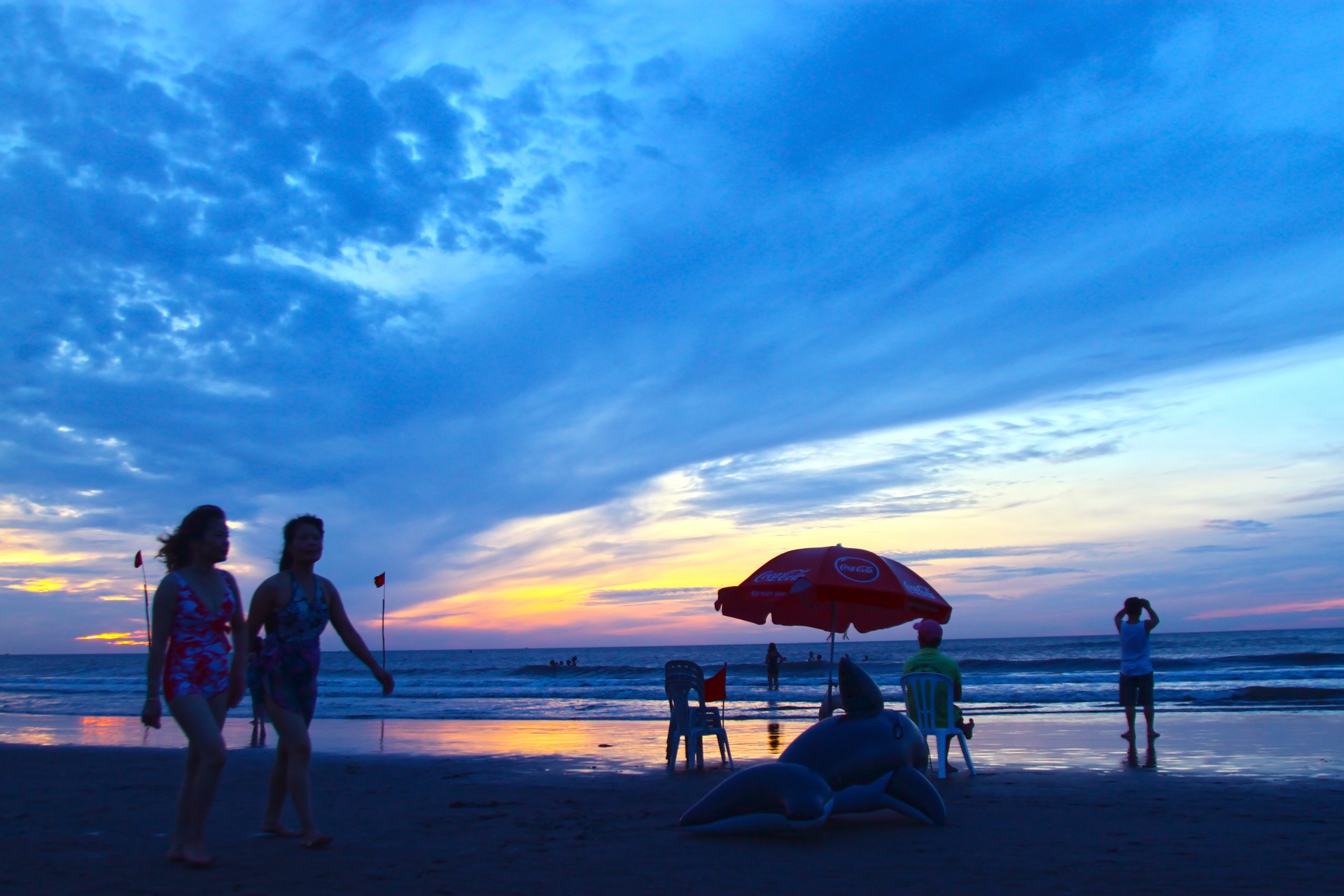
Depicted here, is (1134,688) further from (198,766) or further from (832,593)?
(198,766)

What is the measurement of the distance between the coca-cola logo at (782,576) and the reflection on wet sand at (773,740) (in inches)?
97.5

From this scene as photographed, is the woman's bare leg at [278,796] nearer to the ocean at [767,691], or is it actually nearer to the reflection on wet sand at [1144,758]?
the reflection on wet sand at [1144,758]

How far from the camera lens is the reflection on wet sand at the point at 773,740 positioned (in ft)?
30.1

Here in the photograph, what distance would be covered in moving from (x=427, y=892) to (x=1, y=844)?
3.02 meters

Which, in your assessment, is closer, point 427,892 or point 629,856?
point 427,892

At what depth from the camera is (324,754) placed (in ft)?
36.9

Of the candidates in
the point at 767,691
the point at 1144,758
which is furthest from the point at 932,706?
the point at 767,691

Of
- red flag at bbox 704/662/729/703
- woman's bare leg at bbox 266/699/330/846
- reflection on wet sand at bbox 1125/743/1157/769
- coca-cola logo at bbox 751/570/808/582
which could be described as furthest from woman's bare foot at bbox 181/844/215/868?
reflection on wet sand at bbox 1125/743/1157/769

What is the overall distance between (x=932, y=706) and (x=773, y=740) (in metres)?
5.32

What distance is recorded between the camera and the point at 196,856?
4.25 metres

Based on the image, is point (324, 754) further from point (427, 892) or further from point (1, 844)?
point (427, 892)

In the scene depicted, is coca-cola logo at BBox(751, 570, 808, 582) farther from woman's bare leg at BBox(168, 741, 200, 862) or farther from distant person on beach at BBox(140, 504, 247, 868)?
woman's bare leg at BBox(168, 741, 200, 862)

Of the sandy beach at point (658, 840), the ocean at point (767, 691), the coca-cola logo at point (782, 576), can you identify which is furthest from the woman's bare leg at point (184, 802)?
the ocean at point (767, 691)

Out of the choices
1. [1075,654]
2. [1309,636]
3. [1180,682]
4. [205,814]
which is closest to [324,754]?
[205,814]
